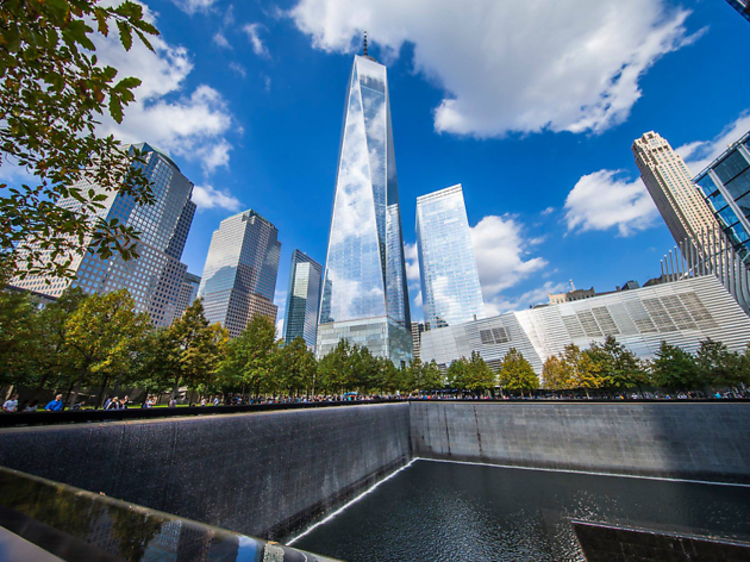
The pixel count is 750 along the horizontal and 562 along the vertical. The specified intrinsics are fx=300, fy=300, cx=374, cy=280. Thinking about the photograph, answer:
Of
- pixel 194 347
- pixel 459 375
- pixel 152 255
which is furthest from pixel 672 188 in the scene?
pixel 152 255

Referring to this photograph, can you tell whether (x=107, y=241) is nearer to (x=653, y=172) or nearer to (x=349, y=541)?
(x=349, y=541)

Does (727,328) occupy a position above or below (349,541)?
above

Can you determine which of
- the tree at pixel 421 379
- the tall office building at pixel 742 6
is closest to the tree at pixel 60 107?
the tall office building at pixel 742 6

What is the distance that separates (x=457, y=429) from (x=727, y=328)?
56.8 meters

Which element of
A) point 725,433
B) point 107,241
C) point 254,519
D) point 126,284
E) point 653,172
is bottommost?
point 254,519

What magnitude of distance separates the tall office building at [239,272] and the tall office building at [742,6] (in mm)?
170985

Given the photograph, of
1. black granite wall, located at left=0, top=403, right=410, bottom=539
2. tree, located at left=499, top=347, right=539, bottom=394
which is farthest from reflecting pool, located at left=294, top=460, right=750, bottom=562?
tree, located at left=499, top=347, right=539, bottom=394

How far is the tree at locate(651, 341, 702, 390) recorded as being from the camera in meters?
41.8

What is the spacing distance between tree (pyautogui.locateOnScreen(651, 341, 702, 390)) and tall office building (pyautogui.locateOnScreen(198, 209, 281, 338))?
157 metres

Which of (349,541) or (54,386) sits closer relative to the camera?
(349,541)

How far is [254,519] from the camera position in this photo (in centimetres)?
1135

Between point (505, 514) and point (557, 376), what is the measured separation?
133 ft

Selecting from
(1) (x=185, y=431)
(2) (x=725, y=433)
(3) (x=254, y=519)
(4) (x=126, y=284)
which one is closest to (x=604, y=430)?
(2) (x=725, y=433)

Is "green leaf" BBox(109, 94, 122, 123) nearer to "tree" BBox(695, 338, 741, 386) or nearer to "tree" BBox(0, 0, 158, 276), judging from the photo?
"tree" BBox(0, 0, 158, 276)
